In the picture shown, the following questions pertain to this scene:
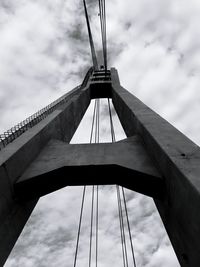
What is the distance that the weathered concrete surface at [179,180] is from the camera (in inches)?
157

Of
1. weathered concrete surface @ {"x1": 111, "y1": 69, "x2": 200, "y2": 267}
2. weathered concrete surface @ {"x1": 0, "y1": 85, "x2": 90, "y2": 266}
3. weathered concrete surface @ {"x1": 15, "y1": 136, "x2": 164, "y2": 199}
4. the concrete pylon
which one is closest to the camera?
weathered concrete surface @ {"x1": 111, "y1": 69, "x2": 200, "y2": 267}

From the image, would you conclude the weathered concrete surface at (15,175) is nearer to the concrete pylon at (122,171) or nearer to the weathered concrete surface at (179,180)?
the concrete pylon at (122,171)

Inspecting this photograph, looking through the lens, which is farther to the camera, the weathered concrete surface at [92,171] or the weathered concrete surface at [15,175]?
the weathered concrete surface at [92,171]

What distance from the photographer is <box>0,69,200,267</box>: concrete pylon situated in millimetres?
4430

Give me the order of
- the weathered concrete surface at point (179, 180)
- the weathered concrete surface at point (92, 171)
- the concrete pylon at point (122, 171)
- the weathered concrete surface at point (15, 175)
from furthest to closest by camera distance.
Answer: the weathered concrete surface at point (92, 171) → the weathered concrete surface at point (15, 175) → the concrete pylon at point (122, 171) → the weathered concrete surface at point (179, 180)

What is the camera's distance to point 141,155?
6.63 m

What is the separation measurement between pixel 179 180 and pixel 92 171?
2430mm

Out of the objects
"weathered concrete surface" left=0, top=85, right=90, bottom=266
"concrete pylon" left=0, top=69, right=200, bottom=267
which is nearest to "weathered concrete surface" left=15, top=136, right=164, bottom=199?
"concrete pylon" left=0, top=69, right=200, bottom=267

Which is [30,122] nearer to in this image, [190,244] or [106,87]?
[190,244]

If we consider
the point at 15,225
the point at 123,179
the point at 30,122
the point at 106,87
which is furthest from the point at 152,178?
the point at 106,87

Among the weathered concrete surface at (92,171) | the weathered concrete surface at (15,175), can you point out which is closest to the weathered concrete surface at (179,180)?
the weathered concrete surface at (92,171)

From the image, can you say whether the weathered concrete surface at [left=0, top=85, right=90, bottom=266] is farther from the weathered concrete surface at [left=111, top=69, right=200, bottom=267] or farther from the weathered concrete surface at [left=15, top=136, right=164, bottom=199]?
the weathered concrete surface at [left=111, top=69, right=200, bottom=267]

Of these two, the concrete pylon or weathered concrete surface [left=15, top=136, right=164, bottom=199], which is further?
weathered concrete surface [left=15, top=136, right=164, bottom=199]

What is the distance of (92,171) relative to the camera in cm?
628
